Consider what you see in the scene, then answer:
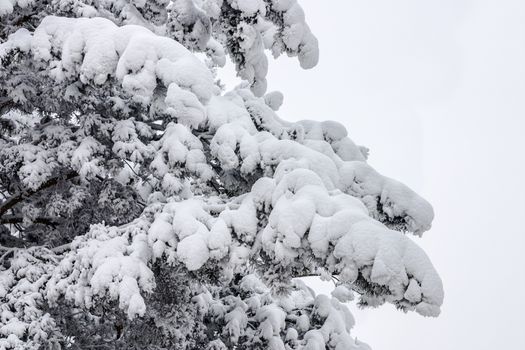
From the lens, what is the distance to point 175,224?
4723 mm

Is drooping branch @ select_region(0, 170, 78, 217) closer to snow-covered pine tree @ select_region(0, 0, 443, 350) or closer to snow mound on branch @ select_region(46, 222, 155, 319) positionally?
snow-covered pine tree @ select_region(0, 0, 443, 350)

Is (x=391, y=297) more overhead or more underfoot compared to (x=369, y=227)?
more underfoot

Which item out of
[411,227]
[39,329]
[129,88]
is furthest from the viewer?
[411,227]

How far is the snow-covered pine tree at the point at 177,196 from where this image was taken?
4.43 metres

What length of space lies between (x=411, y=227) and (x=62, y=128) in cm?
366

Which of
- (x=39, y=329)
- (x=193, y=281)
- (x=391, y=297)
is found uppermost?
(x=391, y=297)

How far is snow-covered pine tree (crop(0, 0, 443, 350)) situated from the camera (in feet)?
14.5

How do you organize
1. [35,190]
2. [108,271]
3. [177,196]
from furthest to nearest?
1. [35,190]
2. [177,196]
3. [108,271]

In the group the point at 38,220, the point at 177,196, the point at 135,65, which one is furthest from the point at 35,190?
the point at 135,65

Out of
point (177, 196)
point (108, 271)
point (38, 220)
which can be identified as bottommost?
point (38, 220)

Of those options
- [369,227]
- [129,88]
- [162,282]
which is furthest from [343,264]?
[129,88]

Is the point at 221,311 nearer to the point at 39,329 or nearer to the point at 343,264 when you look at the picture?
the point at 39,329

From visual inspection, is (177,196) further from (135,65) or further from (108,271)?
(135,65)

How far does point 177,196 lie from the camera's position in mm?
5668
